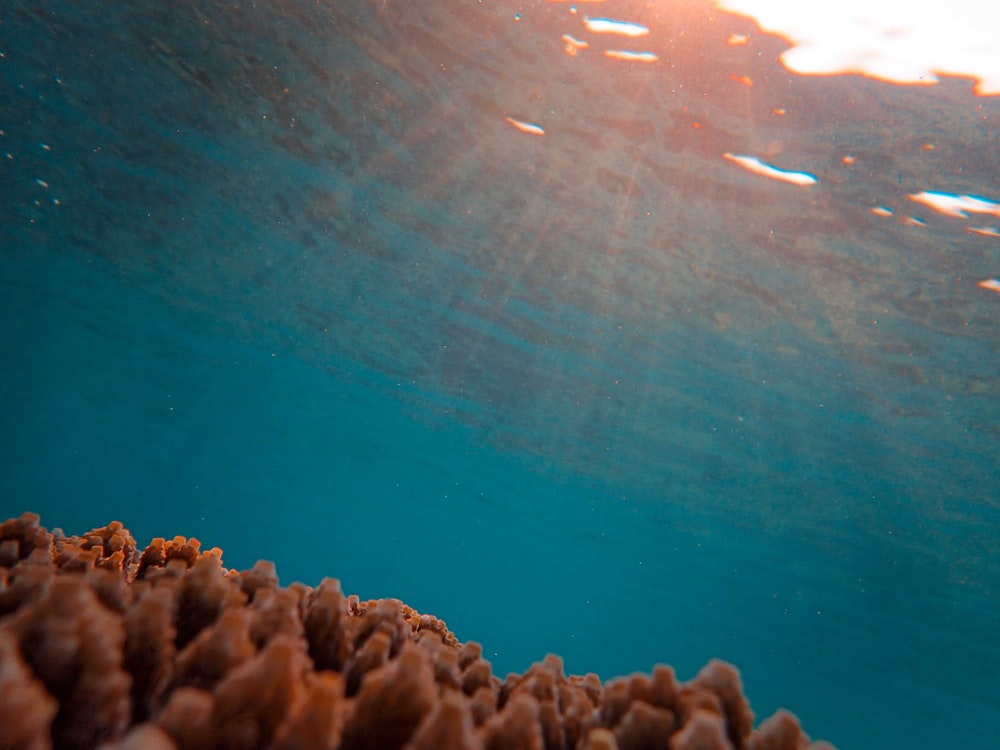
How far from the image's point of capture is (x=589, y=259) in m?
17.9

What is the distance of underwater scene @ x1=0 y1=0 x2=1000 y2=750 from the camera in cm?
1170

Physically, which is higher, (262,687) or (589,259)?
(262,687)

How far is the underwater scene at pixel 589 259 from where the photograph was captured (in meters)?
11.7

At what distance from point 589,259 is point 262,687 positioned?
1740cm

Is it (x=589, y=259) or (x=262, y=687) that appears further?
(x=589, y=259)

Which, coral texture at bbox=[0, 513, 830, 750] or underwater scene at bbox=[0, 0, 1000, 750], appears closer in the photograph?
coral texture at bbox=[0, 513, 830, 750]

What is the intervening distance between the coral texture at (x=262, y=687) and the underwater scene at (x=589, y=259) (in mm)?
11119

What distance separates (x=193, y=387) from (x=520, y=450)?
31206 mm

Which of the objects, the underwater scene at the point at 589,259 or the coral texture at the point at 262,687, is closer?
the coral texture at the point at 262,687

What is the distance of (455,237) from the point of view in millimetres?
19219

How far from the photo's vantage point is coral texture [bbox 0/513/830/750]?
1.33 meters

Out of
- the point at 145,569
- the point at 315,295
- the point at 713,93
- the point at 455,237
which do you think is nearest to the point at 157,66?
the point at 455,237

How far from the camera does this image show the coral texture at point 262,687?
133cm

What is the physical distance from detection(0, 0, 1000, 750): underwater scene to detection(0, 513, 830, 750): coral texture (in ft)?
36.5
